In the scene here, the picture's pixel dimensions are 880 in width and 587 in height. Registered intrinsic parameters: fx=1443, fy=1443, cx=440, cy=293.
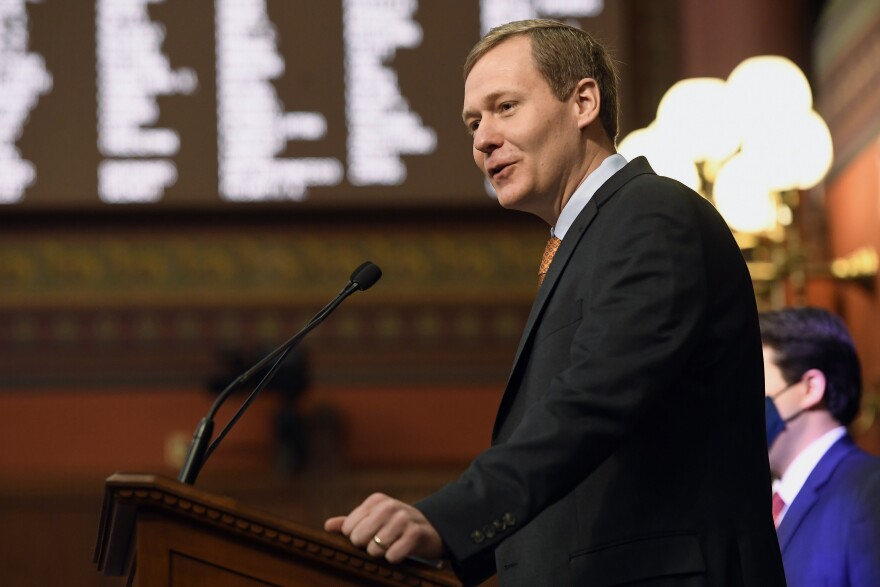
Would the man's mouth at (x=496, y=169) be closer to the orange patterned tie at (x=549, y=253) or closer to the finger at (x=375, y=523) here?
the orange patterned tie at (x=549, y=253)

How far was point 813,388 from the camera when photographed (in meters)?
2.88

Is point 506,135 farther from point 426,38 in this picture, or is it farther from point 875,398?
point 426,38

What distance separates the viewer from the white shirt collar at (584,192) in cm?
191

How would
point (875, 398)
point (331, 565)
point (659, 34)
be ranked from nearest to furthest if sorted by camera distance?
point (331, 565) < point (875, 398) < point (659, 34)

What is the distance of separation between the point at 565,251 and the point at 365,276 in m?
0.56

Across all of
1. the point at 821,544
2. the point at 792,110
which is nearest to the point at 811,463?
the point at 821,544

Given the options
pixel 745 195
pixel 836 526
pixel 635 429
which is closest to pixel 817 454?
pixel 836 526

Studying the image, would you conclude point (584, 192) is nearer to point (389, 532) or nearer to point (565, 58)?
point (565, 58)

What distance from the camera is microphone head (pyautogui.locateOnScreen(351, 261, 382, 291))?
227cm

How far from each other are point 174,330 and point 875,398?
350cm

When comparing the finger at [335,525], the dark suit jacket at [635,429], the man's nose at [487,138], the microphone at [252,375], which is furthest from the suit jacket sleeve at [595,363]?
the microphone at [252,375]

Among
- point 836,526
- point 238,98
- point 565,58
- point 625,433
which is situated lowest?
point 836,526

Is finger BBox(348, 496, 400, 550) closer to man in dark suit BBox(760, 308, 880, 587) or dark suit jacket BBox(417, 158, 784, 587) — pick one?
dark suit jacket BBox(417, 158, 784, 587)

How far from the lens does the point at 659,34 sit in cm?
769
